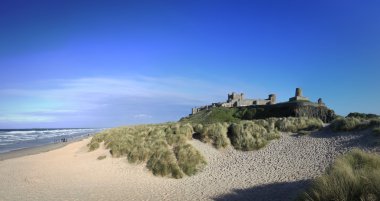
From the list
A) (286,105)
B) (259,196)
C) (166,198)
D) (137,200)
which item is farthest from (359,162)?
(286,105)

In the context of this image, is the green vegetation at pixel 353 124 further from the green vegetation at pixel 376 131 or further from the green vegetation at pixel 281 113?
the green vegetation at pixel 281 113

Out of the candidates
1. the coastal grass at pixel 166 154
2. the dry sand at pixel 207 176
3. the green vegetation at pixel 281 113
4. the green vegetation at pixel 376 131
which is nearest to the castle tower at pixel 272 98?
the green vegetation at pixel 281 113

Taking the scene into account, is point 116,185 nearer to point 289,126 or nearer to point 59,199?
point 59,199

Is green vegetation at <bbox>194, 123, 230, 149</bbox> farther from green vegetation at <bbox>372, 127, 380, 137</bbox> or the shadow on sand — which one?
green vegetation at <bbox>372, 127, 380, 137</bbox>

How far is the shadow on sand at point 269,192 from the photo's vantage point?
9695 millimetres

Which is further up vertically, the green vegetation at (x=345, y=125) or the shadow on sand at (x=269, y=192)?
the green vegetation at (x=345, y=125)

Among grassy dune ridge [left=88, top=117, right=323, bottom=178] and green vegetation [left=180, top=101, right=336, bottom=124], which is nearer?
grassy dune ridge [left=88, top=117, right=323, bottom=178]

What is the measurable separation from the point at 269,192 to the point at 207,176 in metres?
3.90

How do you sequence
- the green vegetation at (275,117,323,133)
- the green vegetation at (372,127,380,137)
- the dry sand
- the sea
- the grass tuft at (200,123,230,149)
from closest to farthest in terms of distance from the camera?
the dry sand < the green vegetation at (372,127,380,137) < the grass tuft at (200,123,230,149) < the green vegetation at (275,117,323,133) < the sea

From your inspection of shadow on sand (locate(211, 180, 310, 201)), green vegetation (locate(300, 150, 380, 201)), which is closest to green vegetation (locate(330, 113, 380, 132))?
shadow on sand (locate(211, 180, 310, 201))

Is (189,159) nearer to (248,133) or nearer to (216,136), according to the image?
(216,136)

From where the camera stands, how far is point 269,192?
10352 mm

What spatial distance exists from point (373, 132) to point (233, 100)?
48.8 meters

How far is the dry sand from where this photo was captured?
11039 mm
